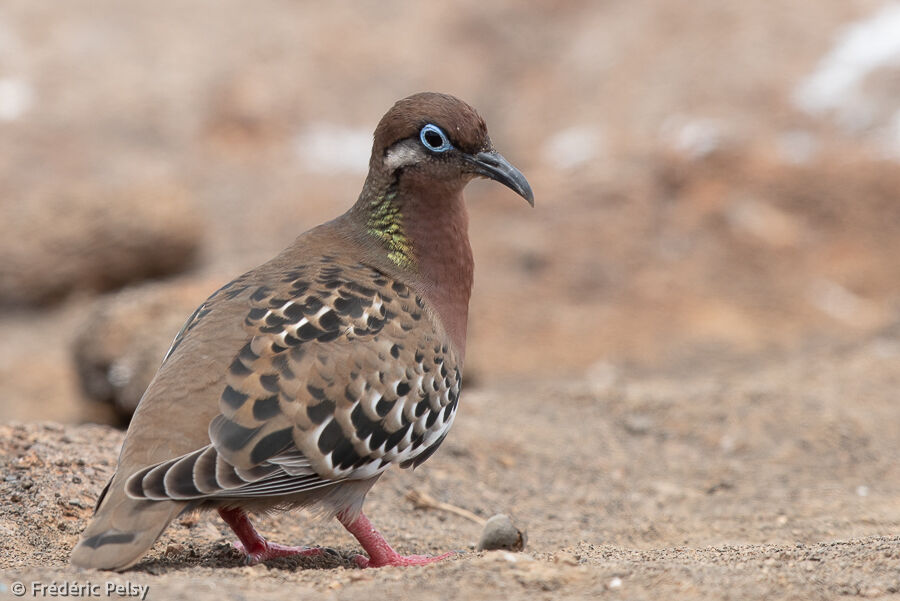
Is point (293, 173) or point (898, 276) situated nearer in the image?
point (898, 276)

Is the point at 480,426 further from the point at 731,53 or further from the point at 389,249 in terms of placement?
the point at 731,53

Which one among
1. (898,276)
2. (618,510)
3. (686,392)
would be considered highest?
(898,276)

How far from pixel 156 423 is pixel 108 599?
944 mm

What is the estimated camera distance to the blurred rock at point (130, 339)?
29.6 feet

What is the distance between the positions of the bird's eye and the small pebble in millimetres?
1895

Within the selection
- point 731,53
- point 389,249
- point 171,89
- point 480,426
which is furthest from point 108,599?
point 171,89

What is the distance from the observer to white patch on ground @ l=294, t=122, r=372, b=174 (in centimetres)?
1600

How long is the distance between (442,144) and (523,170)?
29.4 ft

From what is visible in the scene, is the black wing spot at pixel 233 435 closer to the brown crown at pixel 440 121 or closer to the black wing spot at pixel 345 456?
the black wing spot at pixel 345 456

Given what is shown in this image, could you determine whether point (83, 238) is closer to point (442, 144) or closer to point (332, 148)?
point (332, 148)

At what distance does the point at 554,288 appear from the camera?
13.1m

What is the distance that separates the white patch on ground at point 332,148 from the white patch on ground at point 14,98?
3.67 meters

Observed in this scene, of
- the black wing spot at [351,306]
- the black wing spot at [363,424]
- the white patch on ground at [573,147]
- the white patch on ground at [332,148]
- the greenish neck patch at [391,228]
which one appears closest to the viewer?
the black wing spot at [363,424]

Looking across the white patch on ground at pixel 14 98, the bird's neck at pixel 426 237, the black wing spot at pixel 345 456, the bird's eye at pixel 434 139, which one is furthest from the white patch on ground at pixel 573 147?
the black wing spot at pixel 345 456
